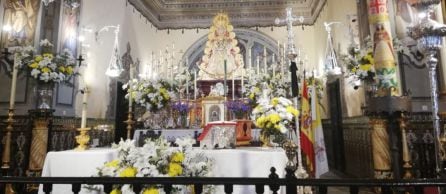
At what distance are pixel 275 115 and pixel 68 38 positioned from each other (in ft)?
15.9

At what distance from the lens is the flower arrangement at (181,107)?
217 inches

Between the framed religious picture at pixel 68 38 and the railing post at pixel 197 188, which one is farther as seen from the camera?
the framed religious picture at pixel 68 38

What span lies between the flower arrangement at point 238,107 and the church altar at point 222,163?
2.84 meters

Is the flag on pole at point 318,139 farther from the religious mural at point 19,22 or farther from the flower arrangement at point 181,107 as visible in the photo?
the religious mural at point 19,22

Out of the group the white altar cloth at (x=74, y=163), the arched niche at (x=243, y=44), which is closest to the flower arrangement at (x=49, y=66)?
the white altar cloth at (x=74, y=163)

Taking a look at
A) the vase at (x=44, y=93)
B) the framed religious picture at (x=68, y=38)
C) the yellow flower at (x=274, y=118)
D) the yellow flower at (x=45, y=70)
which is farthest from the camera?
the framed religious picture at (x=68, y=38)

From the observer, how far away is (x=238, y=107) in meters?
5.48

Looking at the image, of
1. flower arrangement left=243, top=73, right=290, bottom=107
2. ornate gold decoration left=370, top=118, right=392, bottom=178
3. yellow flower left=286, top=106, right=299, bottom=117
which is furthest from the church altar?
flower arrangement left=243, top=73, right=290, bottom=107

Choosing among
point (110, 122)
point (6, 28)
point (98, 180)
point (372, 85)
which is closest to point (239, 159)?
point (98, 180)

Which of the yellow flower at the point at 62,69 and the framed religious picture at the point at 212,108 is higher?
the yellow flower at the point at 62,69

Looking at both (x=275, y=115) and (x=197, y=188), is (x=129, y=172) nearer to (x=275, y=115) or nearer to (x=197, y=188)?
(x=197, y=188)

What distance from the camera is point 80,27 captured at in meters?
6.40

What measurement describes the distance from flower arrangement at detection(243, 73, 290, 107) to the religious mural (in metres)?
4.06

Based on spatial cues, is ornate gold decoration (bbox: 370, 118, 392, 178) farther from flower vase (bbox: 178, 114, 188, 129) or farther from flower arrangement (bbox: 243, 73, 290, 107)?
flower vase (bbox: 178, 114, 188, 129)
